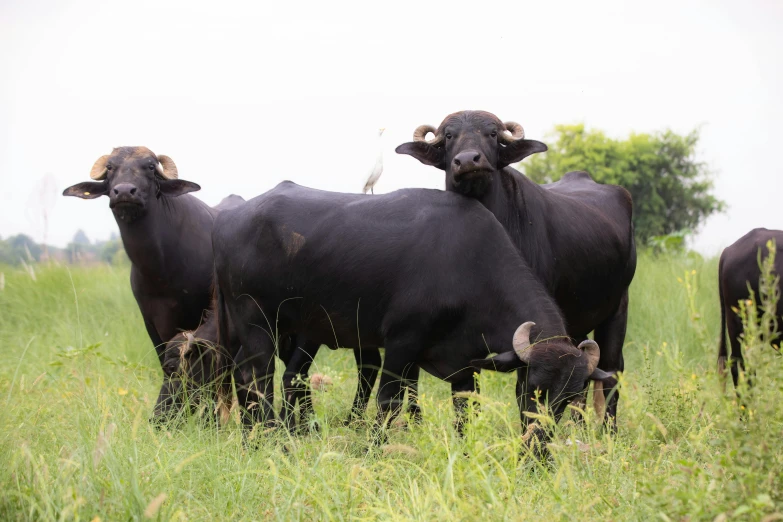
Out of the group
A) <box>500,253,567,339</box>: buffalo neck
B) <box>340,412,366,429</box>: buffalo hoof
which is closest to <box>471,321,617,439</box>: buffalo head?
<box>500,253,567,339</box>: buffalo neck

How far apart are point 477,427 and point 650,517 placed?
0.89m

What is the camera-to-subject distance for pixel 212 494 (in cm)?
429

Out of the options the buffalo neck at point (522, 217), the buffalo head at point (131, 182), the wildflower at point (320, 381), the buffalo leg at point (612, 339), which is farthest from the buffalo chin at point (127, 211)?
the buffalo leg at point (612, 339)

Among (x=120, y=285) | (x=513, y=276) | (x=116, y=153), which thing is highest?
(x=116, y=153)

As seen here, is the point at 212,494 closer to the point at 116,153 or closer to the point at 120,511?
the point at 120,511

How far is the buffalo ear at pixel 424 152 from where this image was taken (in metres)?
6.90

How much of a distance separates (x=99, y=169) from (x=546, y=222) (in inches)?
151

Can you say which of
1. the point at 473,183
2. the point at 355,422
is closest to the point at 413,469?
the point at 355,422

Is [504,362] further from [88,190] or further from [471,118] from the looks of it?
[88,190]

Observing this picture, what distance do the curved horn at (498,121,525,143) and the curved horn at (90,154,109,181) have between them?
3363 millimetres

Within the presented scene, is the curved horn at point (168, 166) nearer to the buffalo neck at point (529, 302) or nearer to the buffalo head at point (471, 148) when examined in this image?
the buffalo head at point (471, 148)

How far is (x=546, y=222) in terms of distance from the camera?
6.82 meters

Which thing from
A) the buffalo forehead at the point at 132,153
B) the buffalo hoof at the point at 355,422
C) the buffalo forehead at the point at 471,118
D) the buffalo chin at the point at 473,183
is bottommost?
the buffalo hoof at the point at 355,422

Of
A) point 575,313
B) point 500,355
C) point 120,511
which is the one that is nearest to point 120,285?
point 575,313
